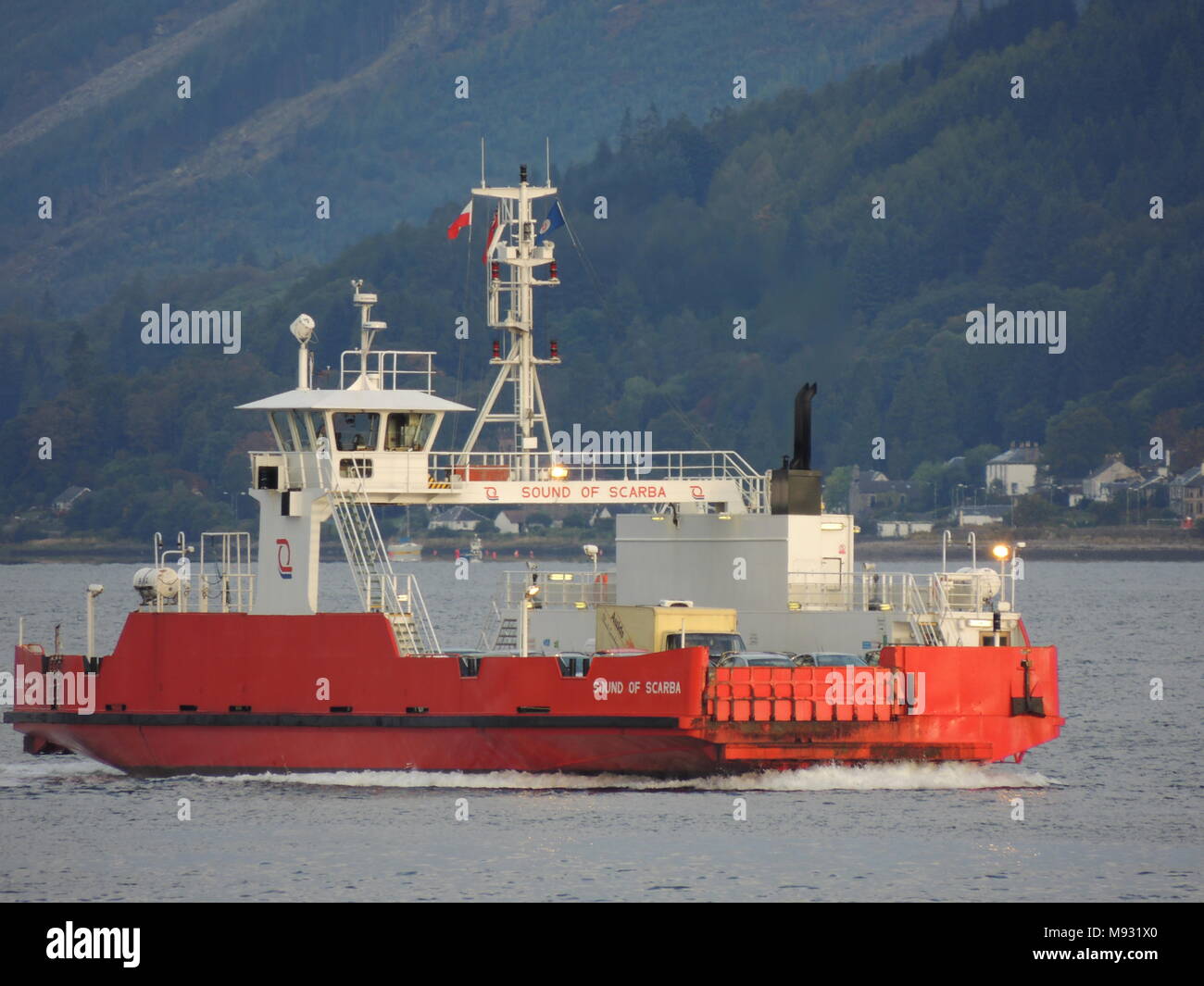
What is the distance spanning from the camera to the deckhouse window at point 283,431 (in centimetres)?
3912

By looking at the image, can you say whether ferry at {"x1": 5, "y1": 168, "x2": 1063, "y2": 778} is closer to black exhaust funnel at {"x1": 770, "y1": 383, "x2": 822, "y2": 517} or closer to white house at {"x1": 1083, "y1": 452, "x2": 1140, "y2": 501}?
black exhaust funnel at {"x1": 770, "y1": 383, "x2": 822, "y2": 517}

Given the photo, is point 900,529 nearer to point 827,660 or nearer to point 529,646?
point 529,646

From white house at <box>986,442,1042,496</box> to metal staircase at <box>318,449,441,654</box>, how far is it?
130m

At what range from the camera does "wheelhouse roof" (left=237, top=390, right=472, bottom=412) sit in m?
38.7

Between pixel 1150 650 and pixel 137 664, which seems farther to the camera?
pixel 1150 650

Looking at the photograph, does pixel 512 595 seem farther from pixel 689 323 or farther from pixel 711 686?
pixel 689 323

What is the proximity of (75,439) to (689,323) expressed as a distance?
4516cm

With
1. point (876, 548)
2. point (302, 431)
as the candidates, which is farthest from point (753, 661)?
point (876, 548)

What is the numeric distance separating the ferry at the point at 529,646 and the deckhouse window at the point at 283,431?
44 mm

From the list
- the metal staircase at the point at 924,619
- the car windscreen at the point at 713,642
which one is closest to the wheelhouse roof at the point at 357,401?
the car windscreen at the point at 713,642
